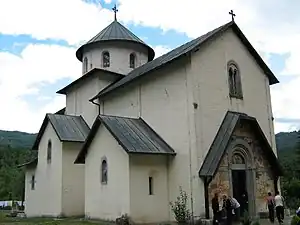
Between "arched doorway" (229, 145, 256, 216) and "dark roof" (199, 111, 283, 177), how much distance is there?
3.58 feet

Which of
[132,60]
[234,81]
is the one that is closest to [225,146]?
[234,81]

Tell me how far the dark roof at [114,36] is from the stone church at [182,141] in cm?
743

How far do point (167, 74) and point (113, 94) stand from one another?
17.2ft

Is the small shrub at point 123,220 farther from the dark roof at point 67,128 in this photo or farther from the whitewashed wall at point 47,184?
the dark roof at point 67,128

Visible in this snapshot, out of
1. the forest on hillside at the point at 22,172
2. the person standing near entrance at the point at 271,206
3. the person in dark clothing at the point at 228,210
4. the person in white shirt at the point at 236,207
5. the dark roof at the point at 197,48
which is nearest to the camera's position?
the person in dark clothing at the point at 228,210

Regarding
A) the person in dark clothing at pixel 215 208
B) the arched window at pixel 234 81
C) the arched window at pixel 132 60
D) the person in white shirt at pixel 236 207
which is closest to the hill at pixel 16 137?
the arched window at pixel 132 60

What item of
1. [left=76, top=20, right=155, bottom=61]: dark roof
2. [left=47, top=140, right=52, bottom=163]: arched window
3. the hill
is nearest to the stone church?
[left=47, top=140, right=52, bottom=163]: arched window

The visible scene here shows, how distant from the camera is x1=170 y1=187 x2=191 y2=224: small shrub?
61.1ft

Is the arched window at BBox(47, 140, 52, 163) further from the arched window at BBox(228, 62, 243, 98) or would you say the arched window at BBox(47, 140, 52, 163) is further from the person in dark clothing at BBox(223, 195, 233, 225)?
the person in dark clothing at BBox(223, 195, 233, 225)

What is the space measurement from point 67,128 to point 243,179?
11.9 meters

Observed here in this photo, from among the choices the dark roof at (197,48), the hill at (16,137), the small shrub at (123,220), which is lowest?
the small shrub at (123,220)

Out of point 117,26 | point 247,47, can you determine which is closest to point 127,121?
point 247,47

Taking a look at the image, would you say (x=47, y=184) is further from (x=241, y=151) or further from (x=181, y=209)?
(x=241, y=151)

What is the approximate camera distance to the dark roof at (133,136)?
19297 mm
